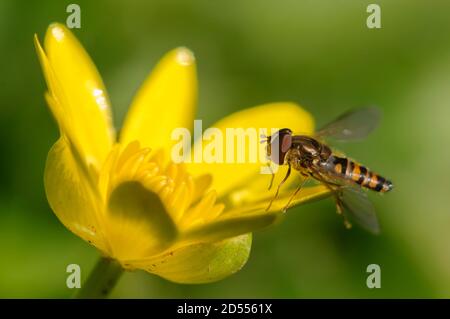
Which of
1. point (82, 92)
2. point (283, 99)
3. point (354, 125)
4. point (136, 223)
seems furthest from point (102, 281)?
point (283, 99)

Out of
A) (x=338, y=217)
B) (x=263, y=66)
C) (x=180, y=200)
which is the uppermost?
(x=263, y=66)

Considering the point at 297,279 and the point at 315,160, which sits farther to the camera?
the point at 297,279

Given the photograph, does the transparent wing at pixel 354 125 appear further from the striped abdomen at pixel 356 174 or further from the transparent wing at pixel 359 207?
the transparent wing at pixel 359 207

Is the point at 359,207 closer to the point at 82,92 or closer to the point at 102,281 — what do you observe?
the point at 102,281

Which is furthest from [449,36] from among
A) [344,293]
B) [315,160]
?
[315,160]

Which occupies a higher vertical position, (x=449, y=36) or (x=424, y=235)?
(x=449, y=36)

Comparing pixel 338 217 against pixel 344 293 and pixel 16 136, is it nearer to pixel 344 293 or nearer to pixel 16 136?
pixel 344 293

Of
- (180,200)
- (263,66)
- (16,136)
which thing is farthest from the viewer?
(263,66)
